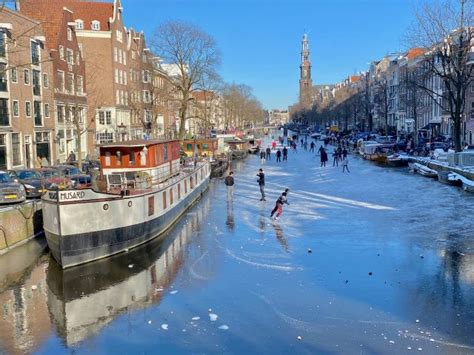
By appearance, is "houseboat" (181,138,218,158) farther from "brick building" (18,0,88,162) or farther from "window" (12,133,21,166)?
"window" (12,133,21,166)

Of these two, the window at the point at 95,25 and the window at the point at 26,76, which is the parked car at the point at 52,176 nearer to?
the window at the point at 26,76

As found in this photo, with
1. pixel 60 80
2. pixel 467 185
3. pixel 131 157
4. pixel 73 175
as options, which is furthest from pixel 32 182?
pixel 60 80

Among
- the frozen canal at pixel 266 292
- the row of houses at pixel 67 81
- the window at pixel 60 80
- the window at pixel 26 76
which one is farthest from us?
the window at pixel 60 80

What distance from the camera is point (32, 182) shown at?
28438mm

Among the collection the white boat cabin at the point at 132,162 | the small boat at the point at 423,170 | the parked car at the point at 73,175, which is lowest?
the small boat at the point at 423,170

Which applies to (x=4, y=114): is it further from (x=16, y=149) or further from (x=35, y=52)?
(x=35, y=52)

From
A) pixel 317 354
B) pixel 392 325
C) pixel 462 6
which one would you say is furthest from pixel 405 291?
pixel 462 6

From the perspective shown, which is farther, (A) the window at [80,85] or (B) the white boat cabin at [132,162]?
(A) the window at [80,85]

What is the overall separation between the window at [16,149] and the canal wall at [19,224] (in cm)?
2317

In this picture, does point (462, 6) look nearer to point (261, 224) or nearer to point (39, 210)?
point (261, 224)

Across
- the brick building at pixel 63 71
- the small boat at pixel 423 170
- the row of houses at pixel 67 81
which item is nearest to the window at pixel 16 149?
the row of houses at pixel 67 81

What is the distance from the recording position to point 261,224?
73.6 feet

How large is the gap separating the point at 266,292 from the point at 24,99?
1483 inches

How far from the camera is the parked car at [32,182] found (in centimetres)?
2766
